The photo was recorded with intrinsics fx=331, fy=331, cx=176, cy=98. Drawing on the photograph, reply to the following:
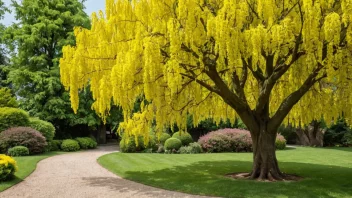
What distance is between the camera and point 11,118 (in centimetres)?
1975

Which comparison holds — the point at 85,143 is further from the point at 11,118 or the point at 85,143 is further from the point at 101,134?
the point at 101,134

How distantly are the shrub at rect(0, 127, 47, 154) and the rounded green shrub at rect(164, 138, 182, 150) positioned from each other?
737cm

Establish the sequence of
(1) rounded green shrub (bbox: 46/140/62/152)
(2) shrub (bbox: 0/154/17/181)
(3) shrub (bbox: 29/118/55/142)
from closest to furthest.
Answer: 1. (2) shrub (bbox: 0/154/17/181)
2. (3) shrub (bbox: 29/118/55/142)
3. (1) rounded green shrub (bbox: 46/140/62/152)

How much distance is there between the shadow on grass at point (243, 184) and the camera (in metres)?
8.43

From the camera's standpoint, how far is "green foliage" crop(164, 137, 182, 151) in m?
21.1

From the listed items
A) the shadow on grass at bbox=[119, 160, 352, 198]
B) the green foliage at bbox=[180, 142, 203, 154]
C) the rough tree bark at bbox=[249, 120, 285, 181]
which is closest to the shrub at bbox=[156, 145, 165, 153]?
the green foliage at bbox=[180, 142, 203, 154]

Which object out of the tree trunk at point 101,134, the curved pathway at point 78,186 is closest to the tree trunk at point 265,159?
the curved pathway at point 78,186

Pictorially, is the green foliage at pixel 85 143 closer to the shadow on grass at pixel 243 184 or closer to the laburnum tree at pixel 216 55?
the shadow on grass at pixel 243 184

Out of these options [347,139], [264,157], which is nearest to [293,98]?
[264,157]

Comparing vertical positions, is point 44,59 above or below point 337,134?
above

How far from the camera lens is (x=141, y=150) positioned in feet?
71.3

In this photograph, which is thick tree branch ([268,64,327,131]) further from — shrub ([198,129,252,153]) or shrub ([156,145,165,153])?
shrub ([156,145,165,153])

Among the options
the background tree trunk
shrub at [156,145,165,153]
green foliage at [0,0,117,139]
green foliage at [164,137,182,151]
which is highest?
green foliage at [0,0,117,139]

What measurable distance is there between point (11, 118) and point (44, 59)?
7787 millimetres
